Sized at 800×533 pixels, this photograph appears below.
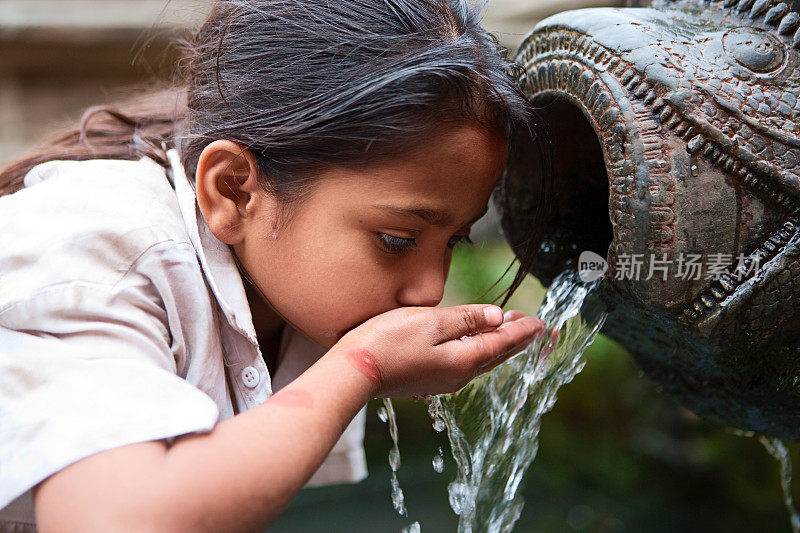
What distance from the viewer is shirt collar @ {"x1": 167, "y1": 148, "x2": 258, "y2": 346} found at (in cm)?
142

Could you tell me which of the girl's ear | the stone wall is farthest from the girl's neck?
the stone wall

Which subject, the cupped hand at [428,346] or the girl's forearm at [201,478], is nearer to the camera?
the girl's forearm at [201,478]

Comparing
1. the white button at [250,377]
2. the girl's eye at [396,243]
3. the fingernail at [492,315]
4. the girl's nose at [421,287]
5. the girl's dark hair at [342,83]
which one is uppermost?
the girl's dark hair at [342,83]

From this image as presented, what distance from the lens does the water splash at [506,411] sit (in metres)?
1.66

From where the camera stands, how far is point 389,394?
1355mm

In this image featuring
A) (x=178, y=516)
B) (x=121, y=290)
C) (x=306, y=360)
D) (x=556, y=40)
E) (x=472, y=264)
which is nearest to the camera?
(x=178, y=516)

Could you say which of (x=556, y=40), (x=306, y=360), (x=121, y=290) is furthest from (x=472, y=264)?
(x=121, y=290)

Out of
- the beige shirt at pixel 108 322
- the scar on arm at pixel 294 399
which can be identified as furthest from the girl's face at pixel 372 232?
the scar on arm at pixel 294 399

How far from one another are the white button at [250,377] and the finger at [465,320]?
1.16ft

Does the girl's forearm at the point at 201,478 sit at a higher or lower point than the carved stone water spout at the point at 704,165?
lower

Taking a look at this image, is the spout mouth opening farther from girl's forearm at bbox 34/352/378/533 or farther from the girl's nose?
girl's forearm at bbox 34/352/378/533

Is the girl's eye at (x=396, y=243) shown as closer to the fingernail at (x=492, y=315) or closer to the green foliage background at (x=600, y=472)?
the fingernail at (x=492, y=315)

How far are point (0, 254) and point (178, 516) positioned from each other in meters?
0.53

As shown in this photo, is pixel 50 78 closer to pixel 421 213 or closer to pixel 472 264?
pixel 472 264
